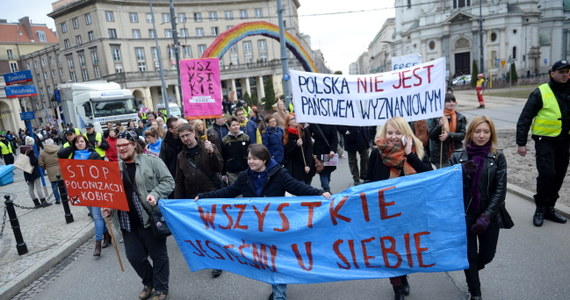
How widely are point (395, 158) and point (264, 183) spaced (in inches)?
50.3

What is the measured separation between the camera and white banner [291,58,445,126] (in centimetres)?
514

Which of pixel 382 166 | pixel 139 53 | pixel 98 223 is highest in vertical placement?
pixel 139 53

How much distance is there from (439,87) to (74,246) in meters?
6.29

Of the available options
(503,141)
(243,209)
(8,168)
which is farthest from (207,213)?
(503,141)

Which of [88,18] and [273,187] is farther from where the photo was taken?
[88,18]

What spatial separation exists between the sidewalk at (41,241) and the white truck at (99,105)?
13.6 metres

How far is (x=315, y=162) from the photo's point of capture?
638 centimetres

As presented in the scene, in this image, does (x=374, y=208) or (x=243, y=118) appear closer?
(x=374, y=208)

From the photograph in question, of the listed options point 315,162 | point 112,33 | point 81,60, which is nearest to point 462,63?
point 112,33

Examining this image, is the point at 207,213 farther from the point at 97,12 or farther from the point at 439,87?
Result: the point at 97,12

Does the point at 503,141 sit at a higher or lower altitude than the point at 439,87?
lower

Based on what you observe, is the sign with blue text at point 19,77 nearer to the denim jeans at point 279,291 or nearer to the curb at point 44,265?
the curb at point 44,265

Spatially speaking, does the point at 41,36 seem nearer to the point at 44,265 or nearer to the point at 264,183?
the point at 44,265

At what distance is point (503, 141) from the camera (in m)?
10.5
